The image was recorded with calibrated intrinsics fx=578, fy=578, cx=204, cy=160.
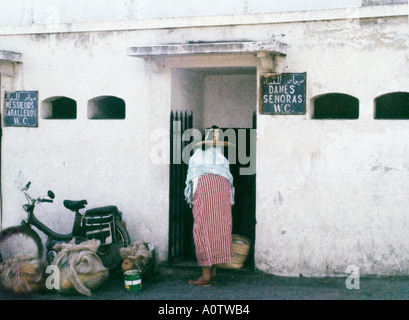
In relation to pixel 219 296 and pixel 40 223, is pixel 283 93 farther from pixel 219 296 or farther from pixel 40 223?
pixel 40 223

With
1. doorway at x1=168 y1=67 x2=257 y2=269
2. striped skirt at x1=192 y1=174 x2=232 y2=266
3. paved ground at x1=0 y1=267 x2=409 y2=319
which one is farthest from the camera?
doorway at x1=168 y1=67 x2=257 y2=269

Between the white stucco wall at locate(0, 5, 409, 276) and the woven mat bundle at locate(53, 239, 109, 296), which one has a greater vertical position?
the white stucco wall at locate(0, 5, 409, 276)

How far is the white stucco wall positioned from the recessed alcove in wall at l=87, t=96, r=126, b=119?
0.15 metres

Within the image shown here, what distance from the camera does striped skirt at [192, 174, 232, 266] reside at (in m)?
7.35

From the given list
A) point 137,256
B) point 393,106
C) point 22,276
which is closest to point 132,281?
point 137,256

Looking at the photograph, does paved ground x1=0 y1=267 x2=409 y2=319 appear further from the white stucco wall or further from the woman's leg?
the white stucco wall

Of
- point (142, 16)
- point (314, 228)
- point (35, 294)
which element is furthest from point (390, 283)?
point (142, 16)

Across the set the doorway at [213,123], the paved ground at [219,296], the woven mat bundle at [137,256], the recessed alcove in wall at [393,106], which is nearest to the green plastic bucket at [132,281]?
the paved ground at [219,296]

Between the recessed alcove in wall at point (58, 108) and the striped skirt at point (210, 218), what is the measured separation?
3.01 m

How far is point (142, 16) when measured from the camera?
27.8 feet

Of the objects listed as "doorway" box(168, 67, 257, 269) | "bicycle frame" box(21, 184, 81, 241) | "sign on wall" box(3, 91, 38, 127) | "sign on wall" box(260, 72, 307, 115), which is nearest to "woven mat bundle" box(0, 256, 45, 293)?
"bicycle frame" box(21, 184, 81, 241)

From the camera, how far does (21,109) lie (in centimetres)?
890

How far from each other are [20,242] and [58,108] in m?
2.34

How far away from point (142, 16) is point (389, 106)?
3.94 meters
